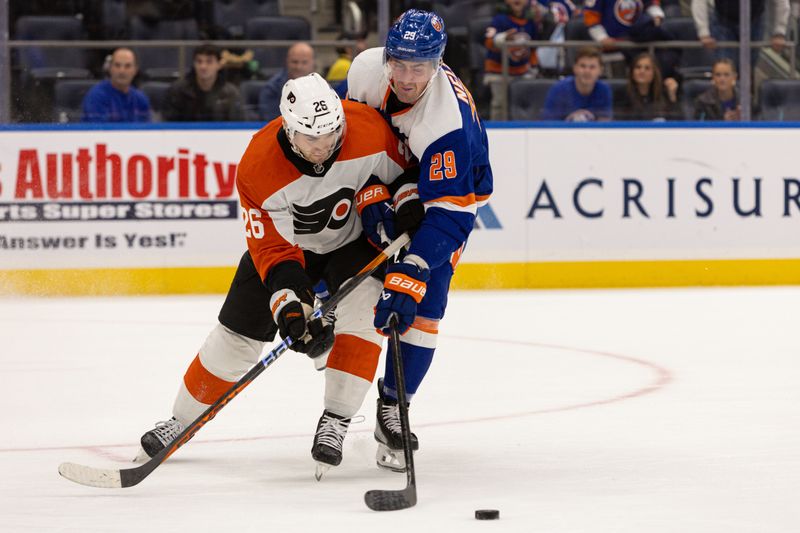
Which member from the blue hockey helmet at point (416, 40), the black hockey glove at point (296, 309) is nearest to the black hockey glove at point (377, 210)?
the black hockey glove at point (296, 309)

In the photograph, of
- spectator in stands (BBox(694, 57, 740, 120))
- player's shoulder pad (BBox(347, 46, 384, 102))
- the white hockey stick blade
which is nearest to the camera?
the white hockey stick blade

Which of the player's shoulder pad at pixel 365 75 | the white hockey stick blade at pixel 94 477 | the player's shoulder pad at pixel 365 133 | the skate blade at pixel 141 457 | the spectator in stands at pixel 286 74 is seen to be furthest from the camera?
the spectator in stands at pixel 286 74

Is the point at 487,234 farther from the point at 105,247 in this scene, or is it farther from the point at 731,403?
the point at 731,403

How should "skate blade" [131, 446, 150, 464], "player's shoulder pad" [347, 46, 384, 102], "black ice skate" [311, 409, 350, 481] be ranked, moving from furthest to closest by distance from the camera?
"player's shoulder pad" [347, 46, 384, 102], "skate blade" [131, 446, 150, 464], "black ice skate" [311, 409, 350, 481]

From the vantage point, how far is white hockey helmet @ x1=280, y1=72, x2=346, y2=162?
117 inches

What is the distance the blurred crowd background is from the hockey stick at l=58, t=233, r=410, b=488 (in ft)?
13.1

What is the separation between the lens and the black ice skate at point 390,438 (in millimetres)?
3229

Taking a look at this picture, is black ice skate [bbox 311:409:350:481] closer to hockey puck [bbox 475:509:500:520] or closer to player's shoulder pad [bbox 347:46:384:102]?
hockey puck [bbox 475:509:500:520]

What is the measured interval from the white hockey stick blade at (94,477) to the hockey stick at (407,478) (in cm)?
57

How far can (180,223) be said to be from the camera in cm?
710

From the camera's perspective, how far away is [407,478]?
9.43 feet

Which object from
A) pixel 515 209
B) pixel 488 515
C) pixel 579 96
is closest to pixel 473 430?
pixel 488 515

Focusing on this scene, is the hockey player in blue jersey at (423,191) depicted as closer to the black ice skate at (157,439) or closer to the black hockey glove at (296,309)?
the black hockey glove at (296,309)

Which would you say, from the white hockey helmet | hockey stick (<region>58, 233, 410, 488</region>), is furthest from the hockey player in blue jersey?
the white hockey helmet
